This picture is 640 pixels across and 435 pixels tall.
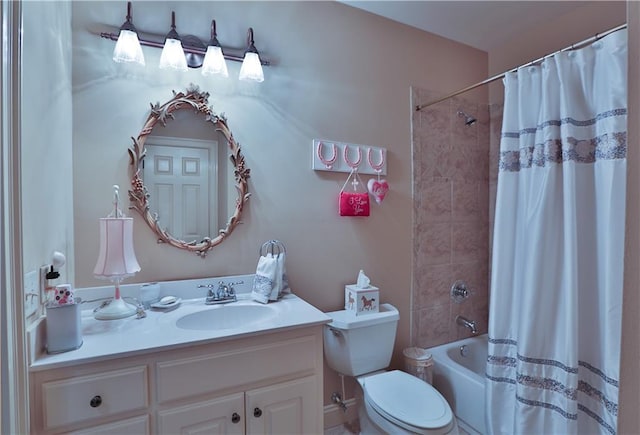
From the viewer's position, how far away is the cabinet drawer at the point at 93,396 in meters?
0.98

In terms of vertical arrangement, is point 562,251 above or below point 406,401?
above

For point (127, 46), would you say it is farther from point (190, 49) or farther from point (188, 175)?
point (188, 175)

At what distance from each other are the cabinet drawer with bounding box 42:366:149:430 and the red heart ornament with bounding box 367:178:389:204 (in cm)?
146

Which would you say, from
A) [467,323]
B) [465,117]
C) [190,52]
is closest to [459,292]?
[467,323]

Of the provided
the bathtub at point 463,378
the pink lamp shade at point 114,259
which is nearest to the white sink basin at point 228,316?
the pink lamp shade at point 114,259

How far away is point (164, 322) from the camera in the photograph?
129 cm

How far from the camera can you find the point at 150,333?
1170 mm

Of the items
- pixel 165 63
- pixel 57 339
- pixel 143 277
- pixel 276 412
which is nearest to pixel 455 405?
pixel 276 412

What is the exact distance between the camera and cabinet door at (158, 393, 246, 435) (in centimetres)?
112

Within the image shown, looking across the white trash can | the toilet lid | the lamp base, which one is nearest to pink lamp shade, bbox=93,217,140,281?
the lamp base

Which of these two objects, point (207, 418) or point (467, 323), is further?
point (467, 323)

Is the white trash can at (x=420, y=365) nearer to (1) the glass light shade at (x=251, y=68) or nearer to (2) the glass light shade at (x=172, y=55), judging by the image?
(1) the glass light shade at (x=251, y=68)

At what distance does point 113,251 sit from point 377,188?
1.40 m

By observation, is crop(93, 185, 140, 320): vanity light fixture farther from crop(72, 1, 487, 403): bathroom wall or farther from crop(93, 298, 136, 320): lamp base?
crop(72, 1, 487, 403): bathroom wall
